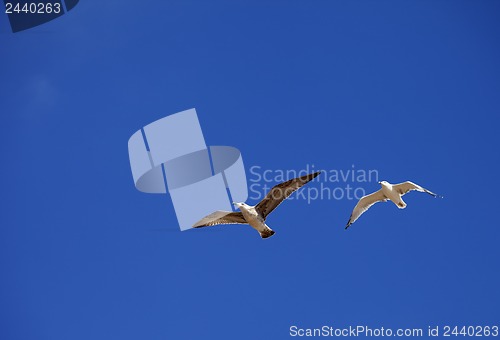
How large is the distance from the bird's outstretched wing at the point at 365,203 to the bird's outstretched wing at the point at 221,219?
318cm

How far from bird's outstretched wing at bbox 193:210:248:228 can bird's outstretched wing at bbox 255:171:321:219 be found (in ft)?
1.81

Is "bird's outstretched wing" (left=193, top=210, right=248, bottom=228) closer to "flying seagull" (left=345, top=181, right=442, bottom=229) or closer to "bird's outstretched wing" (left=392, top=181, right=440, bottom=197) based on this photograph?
"flying seagull" (left=345, top=181, right=442, bottom=229)

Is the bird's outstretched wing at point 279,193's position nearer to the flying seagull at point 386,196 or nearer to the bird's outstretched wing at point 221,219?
the bird's outstretched wing at point 221,219

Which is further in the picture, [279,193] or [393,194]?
[393,194]

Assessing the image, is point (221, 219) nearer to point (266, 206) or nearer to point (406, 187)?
point (266, 206)

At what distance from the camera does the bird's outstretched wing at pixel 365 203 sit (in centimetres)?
1630

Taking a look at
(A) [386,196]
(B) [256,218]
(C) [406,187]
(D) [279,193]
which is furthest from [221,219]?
(C) [406,187]

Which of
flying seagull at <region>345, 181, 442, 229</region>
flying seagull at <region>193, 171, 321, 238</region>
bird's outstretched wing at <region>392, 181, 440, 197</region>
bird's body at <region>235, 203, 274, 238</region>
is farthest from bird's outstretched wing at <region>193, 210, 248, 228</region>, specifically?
bird's outstretched wing at <region>392, 181, 440, 197</region>

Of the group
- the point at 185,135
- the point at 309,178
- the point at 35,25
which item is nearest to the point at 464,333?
the point at 309,178

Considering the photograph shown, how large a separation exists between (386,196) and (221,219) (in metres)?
4.17

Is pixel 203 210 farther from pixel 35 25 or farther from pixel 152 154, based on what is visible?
pixel 35 25

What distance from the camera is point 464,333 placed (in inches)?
659

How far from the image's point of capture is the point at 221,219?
15.4m

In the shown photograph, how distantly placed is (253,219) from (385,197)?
11.8ft
